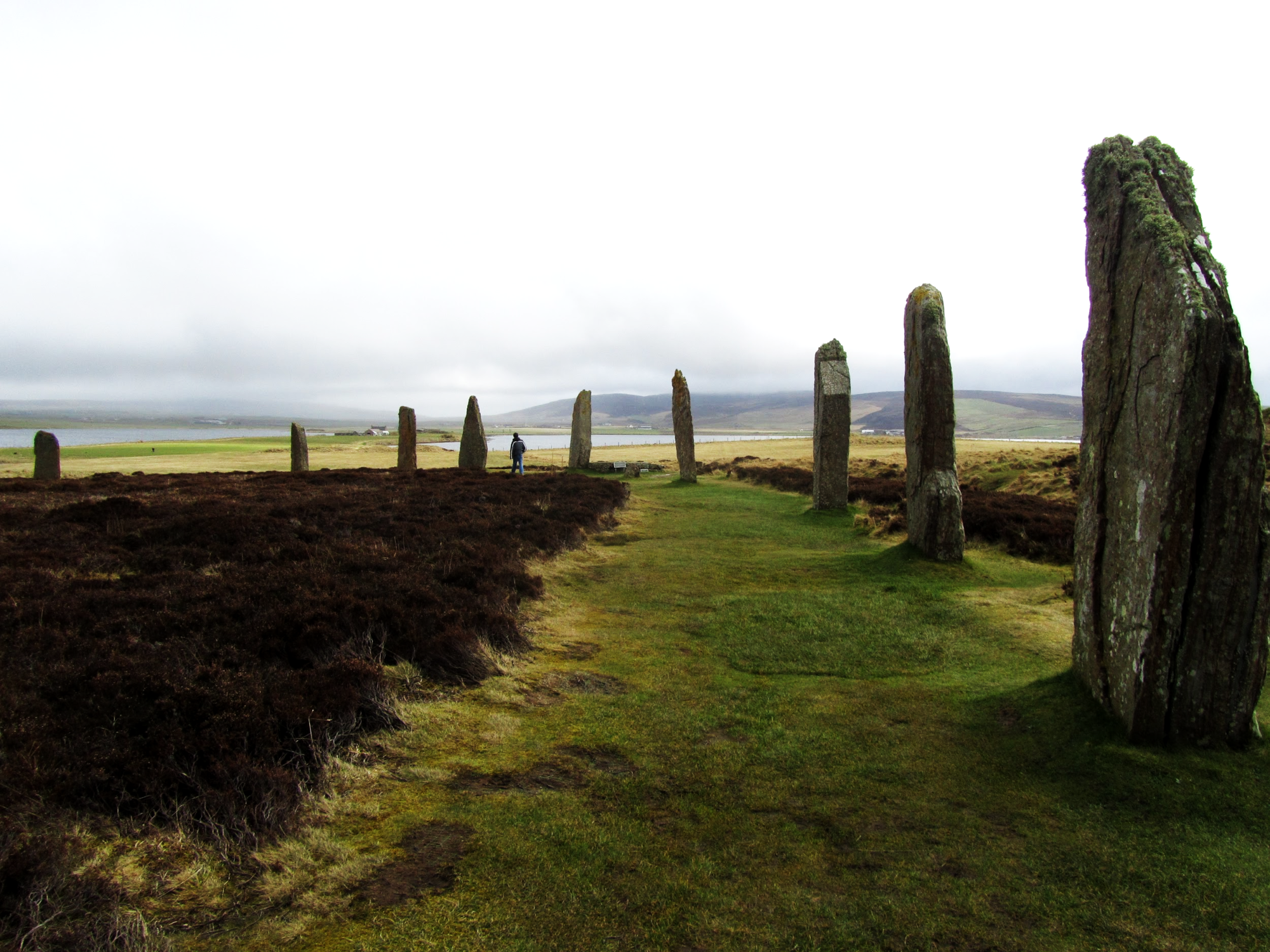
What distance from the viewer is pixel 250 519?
1116cm

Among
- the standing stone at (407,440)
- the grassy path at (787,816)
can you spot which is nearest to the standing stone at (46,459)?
A: the standing stone at (407,440)

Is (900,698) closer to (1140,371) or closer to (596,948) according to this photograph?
(1140,371)

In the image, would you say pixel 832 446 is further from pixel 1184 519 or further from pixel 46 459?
pixel 46 459

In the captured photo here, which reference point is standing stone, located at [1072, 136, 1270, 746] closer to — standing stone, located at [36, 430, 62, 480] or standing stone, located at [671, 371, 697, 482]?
standing stone, located at [671, 371, 697, 482]

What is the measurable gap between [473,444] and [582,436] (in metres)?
5.43

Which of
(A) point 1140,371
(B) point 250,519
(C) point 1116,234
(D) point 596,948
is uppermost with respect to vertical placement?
(C) point 1116,234

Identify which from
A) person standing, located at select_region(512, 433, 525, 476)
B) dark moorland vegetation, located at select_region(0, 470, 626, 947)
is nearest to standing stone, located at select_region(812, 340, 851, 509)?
dark moorland vegetation, located at select_region(0, 470, 626, 947)

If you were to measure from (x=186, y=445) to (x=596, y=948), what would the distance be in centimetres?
7522

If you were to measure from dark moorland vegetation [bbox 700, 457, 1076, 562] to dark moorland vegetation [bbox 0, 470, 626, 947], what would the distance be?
327 inches

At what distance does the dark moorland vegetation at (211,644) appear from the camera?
4004 millimetres

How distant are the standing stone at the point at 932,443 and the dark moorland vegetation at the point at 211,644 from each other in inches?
259

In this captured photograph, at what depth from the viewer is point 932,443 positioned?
12.0m

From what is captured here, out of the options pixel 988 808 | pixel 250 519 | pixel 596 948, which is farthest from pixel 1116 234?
pixel 250 519

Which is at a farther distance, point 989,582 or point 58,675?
point 989,582
